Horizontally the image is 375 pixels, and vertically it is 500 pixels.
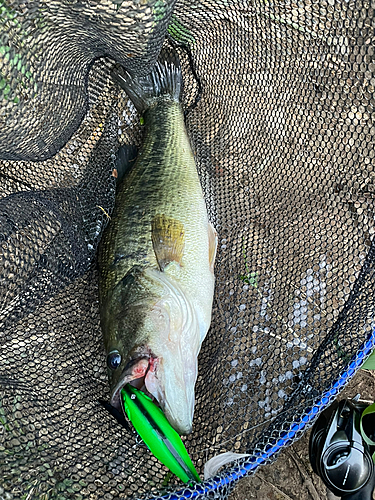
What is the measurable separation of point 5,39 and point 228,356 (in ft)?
6.82

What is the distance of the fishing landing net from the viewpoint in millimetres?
1945

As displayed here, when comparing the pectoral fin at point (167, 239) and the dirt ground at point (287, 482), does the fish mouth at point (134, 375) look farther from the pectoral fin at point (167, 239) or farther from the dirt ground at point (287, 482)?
the dirt ground at point (287, 482)

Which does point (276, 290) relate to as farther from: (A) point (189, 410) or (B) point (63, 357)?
(B) point (63, 357)

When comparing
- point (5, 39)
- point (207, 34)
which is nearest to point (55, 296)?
point (5, 39)

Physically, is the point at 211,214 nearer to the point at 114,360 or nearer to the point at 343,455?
the point at 114,360

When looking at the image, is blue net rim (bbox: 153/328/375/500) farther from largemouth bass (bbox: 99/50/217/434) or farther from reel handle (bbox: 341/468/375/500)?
reel handle (bbox: 341/468/375/500)

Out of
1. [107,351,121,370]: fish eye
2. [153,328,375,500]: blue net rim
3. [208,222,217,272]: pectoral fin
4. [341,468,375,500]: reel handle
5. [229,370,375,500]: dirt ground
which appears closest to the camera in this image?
[153,328,375,500]: blue net rim

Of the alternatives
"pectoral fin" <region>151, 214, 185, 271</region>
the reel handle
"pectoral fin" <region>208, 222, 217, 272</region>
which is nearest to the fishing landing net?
"pectoral fin" <region>208, 222, 217, 272</region>

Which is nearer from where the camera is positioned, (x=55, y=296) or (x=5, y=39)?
(x=5, y=39)

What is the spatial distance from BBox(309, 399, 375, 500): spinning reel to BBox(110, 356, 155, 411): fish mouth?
1.53 metres

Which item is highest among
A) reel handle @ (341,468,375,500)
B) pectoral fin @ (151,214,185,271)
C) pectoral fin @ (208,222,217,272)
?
pectoral fin @ (151,214,185,271)

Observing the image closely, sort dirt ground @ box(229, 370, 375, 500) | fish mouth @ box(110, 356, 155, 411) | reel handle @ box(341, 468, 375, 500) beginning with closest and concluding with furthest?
fish mouth @ box(110, 356, 155, 411), reel handle @ box(341, 468, 375, 500), dirt ground @ box(229, 370, 375, 500)

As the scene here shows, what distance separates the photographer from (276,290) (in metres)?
2.66

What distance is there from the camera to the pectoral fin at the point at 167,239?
2268 mm
